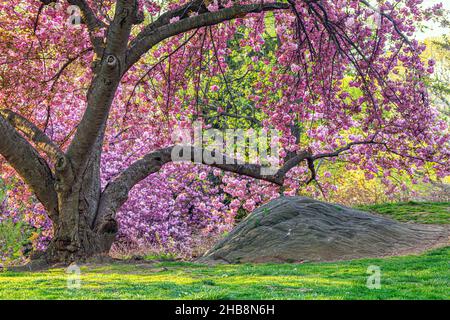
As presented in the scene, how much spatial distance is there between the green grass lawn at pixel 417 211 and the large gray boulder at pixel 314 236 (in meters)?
1.21

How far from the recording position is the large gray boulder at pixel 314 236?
1127 centimetres

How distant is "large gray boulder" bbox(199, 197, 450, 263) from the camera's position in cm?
1127

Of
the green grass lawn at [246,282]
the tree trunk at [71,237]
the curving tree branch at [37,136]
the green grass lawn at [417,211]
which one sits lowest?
the green grass lawn at [246,282]

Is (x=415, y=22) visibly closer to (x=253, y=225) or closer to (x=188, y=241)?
(x=253, y=225)

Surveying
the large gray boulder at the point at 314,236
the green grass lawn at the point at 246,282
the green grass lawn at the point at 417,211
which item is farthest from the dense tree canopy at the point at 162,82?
the green grass lawn at the point at 417,211

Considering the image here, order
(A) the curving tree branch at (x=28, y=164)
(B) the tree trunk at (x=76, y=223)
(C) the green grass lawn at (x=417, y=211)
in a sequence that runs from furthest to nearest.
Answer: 1. (C) the green grass lawn at (x=417, y=211)
2. (B) the tree trunk at (x=76, y=223)
3. (A) the curving tree branch at (x=28, y=164)

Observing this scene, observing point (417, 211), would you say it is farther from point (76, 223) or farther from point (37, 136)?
point (37, 136)

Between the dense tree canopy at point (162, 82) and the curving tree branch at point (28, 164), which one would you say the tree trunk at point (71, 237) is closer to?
the dense tree canopy at point (162, 82)

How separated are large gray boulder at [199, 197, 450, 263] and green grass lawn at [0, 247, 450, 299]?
129 centimetres

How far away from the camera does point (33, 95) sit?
1057 cm

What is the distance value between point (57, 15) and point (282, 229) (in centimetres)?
615

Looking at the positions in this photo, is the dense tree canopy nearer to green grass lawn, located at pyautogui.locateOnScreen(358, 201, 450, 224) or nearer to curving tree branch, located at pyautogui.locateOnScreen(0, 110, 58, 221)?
curving tree branch, located at pyautogui.locateOnScreen(0, 110, 58, 221)

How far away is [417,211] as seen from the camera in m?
15.8
